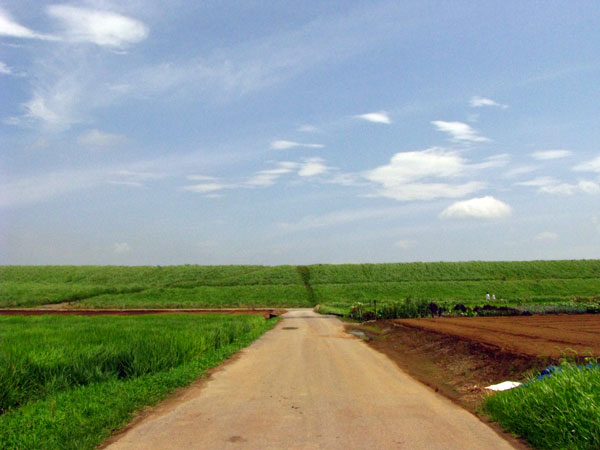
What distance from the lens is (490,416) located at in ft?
31.6

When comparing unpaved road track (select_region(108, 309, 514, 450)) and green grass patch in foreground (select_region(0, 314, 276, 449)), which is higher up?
green grass patch in foreground (select_region(0, 314, 276, 449))

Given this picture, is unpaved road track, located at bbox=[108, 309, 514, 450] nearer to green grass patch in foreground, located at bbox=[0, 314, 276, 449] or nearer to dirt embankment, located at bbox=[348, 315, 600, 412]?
green grass patch in foreground, located at bbox=[0, 314, 276, 449]

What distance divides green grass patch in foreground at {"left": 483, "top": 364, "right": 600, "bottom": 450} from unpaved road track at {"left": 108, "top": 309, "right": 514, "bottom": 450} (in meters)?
0.47

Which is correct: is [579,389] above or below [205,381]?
above

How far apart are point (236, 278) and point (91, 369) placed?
319ft

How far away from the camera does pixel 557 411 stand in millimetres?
7797

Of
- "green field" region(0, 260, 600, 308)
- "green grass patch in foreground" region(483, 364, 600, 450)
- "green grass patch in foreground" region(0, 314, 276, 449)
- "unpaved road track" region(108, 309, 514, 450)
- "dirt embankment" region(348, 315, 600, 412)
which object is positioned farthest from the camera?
"green field" region(0, 260, 600, 308)

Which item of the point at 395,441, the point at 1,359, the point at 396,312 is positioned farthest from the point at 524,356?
the point at 396,312

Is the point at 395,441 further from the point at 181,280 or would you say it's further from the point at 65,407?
the point at 181,280

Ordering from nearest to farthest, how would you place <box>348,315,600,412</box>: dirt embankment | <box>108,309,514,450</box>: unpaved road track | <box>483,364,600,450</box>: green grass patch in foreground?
1. <box>483,364,600,450</box>: green grass patch in foreground
2. <box>108,309,514,450</box>: unpaved road track
3. <box>348,315,600,412</box>: dirt embankment

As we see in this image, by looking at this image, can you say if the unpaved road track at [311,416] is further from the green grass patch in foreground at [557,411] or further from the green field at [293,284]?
the green field at [293,284]

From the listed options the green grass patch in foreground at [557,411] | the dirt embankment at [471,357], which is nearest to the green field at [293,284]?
the dirt embankment at [471,357]

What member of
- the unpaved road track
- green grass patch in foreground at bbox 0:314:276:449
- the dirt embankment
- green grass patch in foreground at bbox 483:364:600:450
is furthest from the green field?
green grass patch in foreground at bbox 483:364:600:450

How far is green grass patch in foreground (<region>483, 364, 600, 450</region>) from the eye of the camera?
23.1 ft
